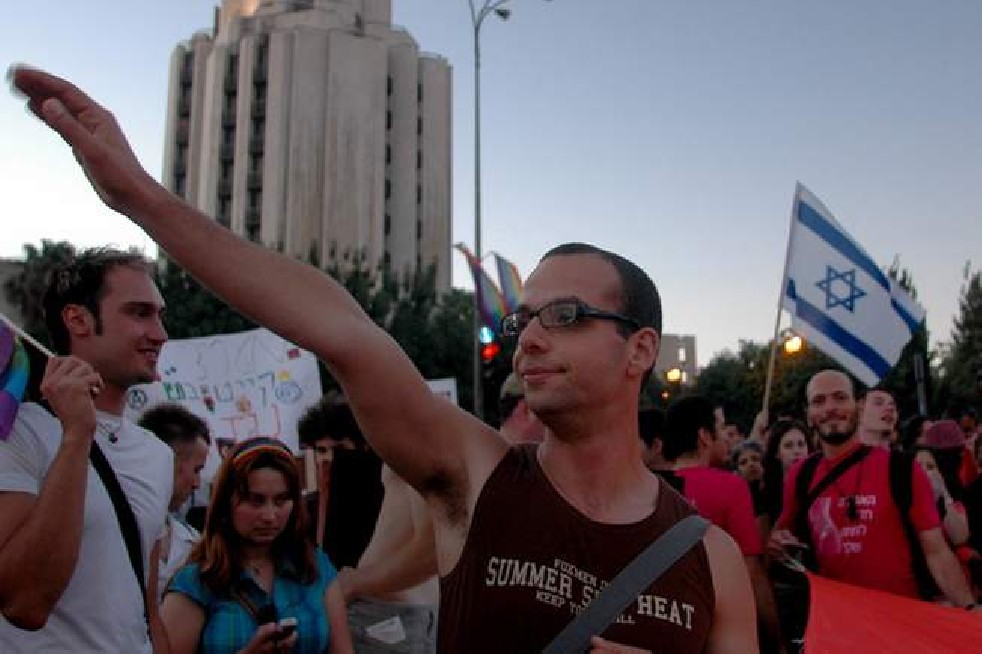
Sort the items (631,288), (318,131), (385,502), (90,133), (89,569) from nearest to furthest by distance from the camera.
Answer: (90,133)
(631,288)
(89,569)
(385,502)
(318,131)

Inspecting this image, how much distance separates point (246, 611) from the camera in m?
3.45

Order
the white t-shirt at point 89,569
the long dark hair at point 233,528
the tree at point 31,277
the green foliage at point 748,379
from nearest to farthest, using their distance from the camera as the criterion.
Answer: the white t-shirt at point 89,569, the long dark hair at point 233,528, the tree at point 31,277, the green foliage at point 748,379

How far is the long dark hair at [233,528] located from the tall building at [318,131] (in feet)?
171

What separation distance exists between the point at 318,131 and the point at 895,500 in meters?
57.6

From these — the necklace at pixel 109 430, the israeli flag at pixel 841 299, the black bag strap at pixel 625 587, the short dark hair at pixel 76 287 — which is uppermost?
the israeli flag at pixel 841 299

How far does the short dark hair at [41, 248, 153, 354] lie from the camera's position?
3.01 m

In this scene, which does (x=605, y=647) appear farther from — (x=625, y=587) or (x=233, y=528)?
(x=233, y=528)

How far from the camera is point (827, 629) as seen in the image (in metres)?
3.61

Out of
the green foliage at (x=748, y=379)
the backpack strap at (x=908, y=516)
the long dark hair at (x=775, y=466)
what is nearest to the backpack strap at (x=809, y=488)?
the backpack strap at (x=908, y=516)

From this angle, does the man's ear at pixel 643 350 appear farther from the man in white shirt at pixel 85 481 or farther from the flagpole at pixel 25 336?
the flagpole at pixel 25 336

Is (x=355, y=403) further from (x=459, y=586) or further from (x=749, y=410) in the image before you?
(x=749, y=410)

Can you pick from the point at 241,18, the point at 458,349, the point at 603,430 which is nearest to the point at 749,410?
the point at 458,349

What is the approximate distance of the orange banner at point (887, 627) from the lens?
11.4 feet

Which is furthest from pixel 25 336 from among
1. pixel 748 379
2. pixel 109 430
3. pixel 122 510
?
pixel 748 379
